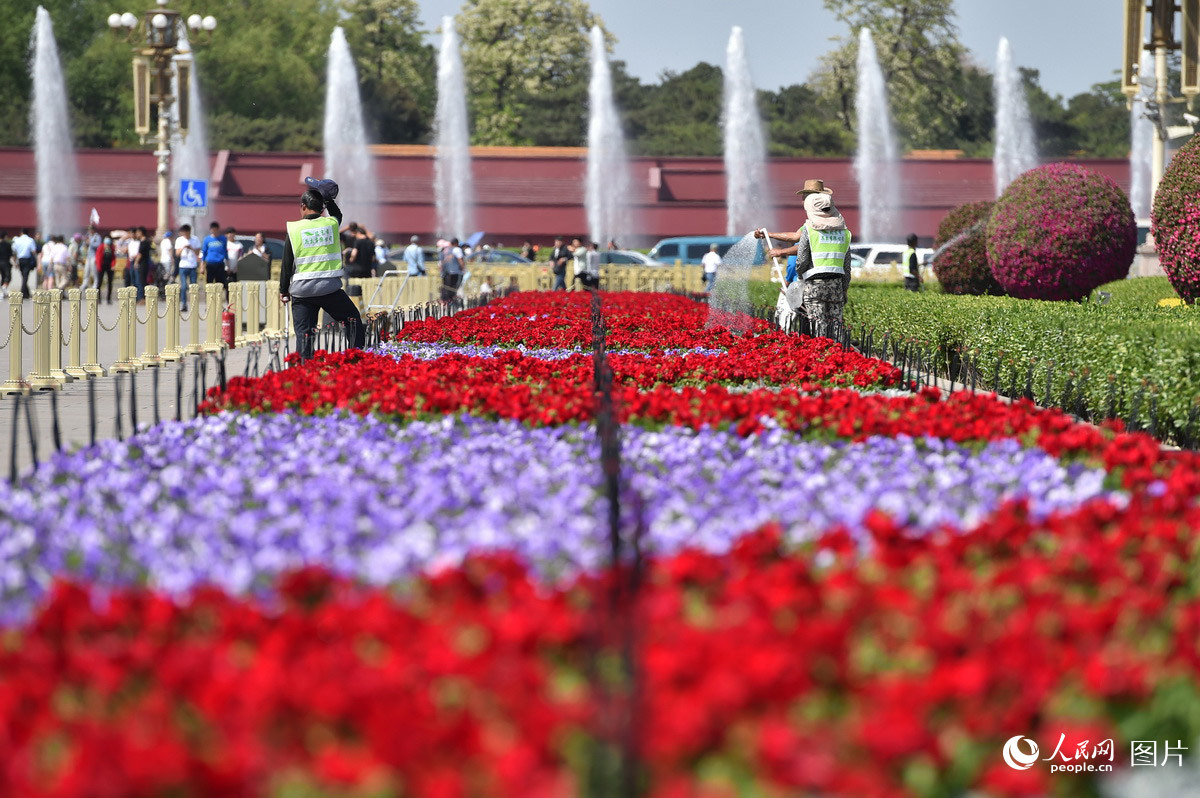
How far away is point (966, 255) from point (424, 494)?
64.7 ft

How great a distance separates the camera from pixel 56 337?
1366cm

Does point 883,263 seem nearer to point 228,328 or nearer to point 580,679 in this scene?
point 228,328

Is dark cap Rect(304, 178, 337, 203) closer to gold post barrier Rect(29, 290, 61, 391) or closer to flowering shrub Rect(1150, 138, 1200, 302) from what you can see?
gold post barrier Rect(29, 290, 61, 391)

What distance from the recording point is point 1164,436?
31.0ft

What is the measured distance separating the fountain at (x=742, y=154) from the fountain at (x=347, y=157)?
11.3 m

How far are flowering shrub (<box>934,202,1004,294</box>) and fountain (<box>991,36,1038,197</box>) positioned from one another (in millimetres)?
24273

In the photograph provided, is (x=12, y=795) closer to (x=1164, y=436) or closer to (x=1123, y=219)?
(x=1164, y=436)

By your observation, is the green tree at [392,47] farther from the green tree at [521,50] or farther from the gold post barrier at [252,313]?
the gold post barrier at [252,313]

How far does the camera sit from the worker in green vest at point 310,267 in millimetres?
11859

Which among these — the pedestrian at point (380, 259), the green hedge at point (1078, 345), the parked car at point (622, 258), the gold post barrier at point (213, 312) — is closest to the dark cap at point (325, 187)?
the green hedge at point (1078, 345)

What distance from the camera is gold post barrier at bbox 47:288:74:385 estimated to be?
1295cm

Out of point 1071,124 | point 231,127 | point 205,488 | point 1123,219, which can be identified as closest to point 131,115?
point 231,127

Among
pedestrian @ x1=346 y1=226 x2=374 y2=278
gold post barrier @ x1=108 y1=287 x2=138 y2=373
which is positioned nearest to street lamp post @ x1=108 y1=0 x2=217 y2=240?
pedestrian @ x1=346 y1=226 x2=374 y2=278

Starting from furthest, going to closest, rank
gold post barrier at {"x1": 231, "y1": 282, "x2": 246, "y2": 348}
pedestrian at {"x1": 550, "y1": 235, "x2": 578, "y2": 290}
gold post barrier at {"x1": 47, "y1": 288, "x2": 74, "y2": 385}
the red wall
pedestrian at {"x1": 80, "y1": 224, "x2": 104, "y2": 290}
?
the red wall → pedestrian at {"x1": 550, "y1": 235, "x2": 578, "y2": 290} → pedestrian at {"x1": 80, "y1": 224, "x2": 104, "y2": 290} → gold post barrier at {"x1": 231, "y1": 282, "x2": 246, "y2": 348} → gold post barrier at {"x1": 47, "y1": 288, "x2": 74, "y2": 385}
